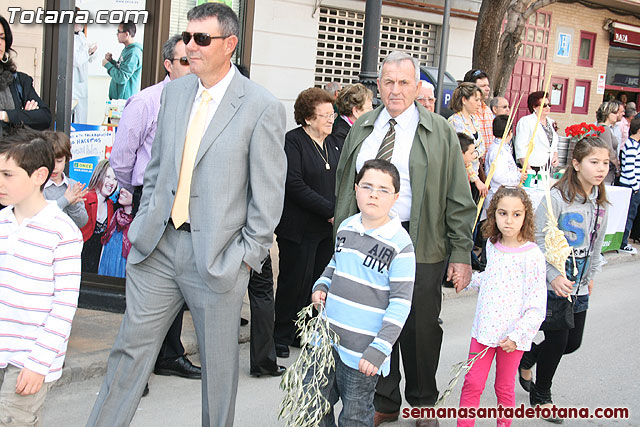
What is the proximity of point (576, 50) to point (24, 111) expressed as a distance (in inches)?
716

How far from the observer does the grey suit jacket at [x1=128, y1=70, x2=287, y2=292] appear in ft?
11.7

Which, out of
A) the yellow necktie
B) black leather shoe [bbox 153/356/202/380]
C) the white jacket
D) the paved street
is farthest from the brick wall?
the yellow necktie

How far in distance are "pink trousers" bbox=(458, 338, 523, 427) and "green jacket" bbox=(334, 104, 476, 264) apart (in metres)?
0.57

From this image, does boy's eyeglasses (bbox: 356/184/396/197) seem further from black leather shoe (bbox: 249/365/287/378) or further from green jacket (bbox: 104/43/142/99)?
green jacket (bbox: 104/43/142/99)

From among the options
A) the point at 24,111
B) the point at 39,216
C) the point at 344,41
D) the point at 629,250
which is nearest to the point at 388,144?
the point at 39,216

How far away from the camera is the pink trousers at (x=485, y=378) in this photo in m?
4.36

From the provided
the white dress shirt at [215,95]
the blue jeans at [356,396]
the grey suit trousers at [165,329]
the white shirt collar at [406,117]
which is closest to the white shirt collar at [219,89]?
the white dress shirt at [215,95]

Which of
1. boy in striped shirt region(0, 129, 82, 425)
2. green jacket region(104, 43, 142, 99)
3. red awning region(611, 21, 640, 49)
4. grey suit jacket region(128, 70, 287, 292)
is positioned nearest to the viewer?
boy in striped shirt region(0, 129, 82, 425)

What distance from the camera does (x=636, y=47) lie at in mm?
22969

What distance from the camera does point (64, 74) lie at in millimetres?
6133

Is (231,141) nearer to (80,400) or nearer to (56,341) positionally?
(56,341)

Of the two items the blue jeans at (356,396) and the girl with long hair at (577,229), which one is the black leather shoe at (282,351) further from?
the blue jeans at (356,396)

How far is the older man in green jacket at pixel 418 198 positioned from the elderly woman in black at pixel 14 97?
2244 mm

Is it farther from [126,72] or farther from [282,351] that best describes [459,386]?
[126,72]
